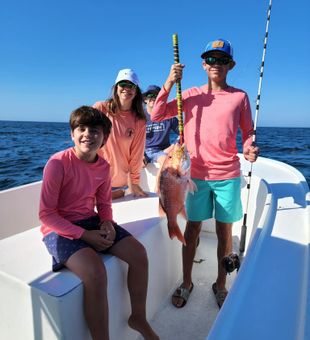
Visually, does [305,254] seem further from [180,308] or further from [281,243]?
[180,308]

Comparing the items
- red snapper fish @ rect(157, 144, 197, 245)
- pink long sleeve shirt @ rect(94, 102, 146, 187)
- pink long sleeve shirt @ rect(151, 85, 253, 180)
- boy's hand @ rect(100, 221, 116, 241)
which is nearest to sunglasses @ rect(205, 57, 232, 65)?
pink long sleeve shirt @ rect(151, 85, 253, 180)

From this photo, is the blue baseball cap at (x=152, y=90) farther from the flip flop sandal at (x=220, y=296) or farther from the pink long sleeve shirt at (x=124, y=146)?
the flip flop sandal at (x=220, y=296)

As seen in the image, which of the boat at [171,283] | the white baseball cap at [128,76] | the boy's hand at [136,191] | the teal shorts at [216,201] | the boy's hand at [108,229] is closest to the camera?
the boat at [171,283]

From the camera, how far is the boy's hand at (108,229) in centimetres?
199

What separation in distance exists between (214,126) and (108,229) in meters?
1.21

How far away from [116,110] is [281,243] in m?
2.07

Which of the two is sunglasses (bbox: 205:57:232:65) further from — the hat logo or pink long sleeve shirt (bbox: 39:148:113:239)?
pink long sleeve shirt (bbox: 39:148:113:239)

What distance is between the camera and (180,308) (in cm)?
269

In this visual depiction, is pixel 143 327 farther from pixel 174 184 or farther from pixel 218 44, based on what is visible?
pixel 218 44

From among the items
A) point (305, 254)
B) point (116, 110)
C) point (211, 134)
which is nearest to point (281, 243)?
point (305, 254)

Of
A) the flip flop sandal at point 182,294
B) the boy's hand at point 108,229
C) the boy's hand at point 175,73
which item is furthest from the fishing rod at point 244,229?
the boy's hand at point 108,229

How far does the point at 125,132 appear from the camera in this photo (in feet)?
10.3

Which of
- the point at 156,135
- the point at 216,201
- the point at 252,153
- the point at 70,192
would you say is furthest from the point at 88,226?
the point at 156,135

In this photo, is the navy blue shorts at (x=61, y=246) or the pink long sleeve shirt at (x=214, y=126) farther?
the pink long sleeve shirt at (x=214, y=126)
